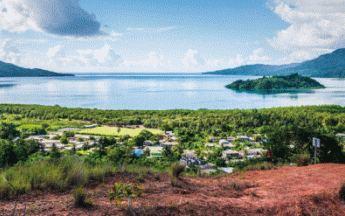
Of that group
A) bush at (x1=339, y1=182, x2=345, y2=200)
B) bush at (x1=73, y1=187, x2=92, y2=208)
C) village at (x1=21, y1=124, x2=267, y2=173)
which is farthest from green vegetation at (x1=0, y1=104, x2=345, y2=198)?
bush at (x1=339, y1=182, x2=345, y2=200)

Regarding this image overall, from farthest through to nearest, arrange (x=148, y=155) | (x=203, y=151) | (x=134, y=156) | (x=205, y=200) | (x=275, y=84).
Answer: (x=275, y=84), (x=203, y=151), (x=148, y=155), (x=134, y=156), (x=205, y=200)

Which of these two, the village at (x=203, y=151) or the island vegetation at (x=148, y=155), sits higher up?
the island vegetation at (x=148, y=155)

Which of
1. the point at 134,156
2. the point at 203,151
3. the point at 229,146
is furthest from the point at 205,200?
the point at 229,146

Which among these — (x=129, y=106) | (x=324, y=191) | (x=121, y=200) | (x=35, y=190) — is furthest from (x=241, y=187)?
(x=129, y=106)

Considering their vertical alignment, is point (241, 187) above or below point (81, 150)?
above

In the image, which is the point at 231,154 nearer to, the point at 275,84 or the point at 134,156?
the point at 134,156

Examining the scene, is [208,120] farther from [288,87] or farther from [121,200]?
[288,87]

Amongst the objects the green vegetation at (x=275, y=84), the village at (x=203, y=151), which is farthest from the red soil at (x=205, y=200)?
the green vegetation at (x=275, y=84)

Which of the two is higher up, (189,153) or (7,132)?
(7,132)

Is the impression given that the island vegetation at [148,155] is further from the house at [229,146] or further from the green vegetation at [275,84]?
the green vegetation at [275,84]
